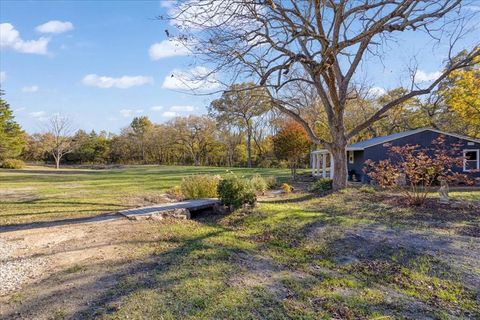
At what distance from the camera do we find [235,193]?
24.9 ft

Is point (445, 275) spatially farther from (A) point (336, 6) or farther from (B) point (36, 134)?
(B) point (36, 134)

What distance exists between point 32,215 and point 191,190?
4.15 metres

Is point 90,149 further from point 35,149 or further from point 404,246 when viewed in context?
point 404,246

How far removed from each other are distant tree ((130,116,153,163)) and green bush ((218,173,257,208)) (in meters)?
35.2

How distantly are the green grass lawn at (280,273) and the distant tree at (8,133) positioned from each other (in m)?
23.9

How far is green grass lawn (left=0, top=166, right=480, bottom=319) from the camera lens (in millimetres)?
2941

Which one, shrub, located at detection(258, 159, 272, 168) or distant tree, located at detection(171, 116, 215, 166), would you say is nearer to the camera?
shrub, located at detection(258, 159, 272, 168)

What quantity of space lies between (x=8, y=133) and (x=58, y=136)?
10.6 meters

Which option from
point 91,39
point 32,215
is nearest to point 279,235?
point 32,215

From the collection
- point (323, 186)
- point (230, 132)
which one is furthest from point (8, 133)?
point (323, 186)

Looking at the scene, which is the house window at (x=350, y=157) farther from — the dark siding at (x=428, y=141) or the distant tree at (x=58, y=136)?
the distant tree at (x=58, y=136)

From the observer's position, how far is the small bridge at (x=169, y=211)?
22.7 feet

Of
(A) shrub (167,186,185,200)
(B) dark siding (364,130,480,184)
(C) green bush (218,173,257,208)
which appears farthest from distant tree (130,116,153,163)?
(C) green bush (218,173,257,208)

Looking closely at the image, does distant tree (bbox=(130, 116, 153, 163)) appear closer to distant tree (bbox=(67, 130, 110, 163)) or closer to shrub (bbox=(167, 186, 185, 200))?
distant tree (bbox=(67, 130, 110, 163))
